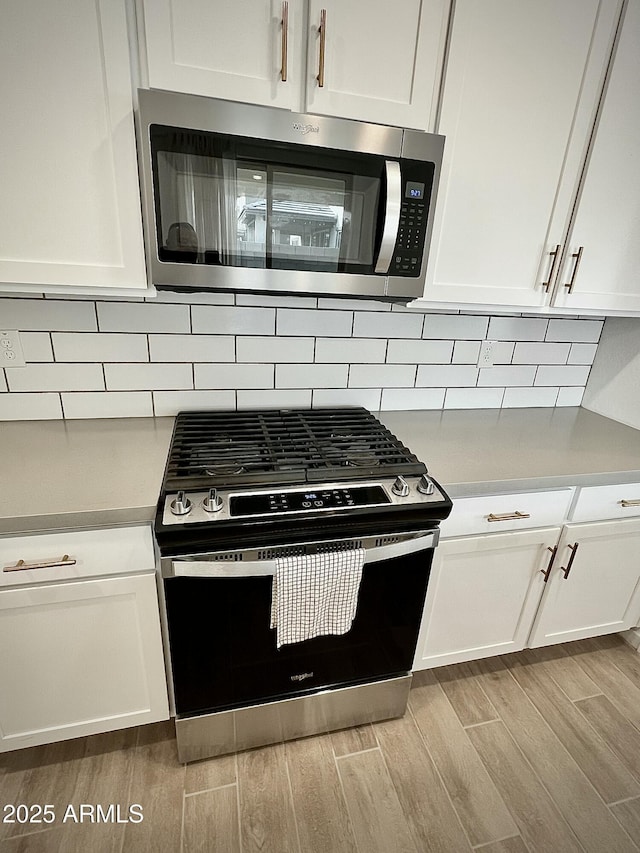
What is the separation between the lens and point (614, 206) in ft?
4.44

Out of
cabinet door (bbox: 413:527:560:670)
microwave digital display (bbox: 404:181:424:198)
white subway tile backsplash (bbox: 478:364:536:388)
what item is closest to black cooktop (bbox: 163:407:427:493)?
cabinet door (bbox: 413:527:560:670)

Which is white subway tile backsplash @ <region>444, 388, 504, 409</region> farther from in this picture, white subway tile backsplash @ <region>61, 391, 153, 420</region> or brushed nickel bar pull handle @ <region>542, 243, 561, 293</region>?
white subway tile backsplash @ <region>61, 391, 153, 420</region>

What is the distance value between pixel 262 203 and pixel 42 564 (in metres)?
1.00

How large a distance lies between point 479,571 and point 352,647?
471 millimetres

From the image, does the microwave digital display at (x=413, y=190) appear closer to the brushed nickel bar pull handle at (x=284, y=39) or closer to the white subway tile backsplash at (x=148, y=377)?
the brushed nickel bar pull handle at (x=284, y=39)

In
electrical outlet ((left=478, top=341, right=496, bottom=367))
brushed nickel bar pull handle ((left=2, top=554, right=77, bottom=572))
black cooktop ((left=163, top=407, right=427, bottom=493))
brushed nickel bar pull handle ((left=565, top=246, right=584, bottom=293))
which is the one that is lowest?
brushed nickel bar pull handle ((left=2, top=554, right=77, bottom=572))

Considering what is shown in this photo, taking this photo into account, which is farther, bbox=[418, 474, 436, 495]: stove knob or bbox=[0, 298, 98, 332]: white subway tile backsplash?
bbox=[0, 298, 98, 332]: white subway tile backsplash

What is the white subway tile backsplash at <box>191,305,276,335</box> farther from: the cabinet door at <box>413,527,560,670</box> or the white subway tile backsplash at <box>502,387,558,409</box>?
the white subway tile backsplash at <box>502,387,558,409</box>

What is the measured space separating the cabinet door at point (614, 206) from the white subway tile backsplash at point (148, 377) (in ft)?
4.26

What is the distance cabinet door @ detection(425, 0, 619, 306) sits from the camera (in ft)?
3.65

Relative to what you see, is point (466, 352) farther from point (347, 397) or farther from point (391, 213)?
point (391, 213)

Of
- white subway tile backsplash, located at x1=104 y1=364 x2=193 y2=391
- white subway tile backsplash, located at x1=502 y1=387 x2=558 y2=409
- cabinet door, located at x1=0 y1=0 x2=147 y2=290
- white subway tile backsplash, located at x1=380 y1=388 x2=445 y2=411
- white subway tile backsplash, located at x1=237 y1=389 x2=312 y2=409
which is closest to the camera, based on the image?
cabinet door, located at x1=0 y1=0 x2=147 y2=290

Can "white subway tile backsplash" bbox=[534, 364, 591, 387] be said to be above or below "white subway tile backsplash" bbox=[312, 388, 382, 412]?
above

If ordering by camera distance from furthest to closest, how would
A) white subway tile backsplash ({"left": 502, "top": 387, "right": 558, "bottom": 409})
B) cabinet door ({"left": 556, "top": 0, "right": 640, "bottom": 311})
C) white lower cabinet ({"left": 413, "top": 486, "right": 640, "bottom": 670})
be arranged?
1. white subway tile backsplash ({"left": 502, "top": 387, "right": 558, "bottom": 409})
2. white lower cabinet ({"left": 413, "top": 486, "right": 640, "bottom": 670})
3. cabinet door ({"left": 556, "top": 0, "right": 640, "bottom": 311})
